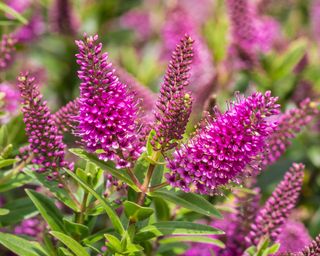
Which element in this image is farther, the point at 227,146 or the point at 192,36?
the point at 192,36

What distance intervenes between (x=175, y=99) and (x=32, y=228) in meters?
0.57

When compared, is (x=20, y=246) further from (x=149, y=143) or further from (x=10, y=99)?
(x=10, y=99)

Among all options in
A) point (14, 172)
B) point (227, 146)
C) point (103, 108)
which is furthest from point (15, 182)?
point (227, 146)

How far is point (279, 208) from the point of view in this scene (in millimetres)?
1280

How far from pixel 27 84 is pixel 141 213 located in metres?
0.31

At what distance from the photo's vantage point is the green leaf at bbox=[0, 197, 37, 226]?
1.31m

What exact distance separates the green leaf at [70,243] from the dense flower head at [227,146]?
0.21 m

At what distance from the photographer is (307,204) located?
2154 millimetres

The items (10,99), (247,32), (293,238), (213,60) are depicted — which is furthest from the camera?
(213,60)

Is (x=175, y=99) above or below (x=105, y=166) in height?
above

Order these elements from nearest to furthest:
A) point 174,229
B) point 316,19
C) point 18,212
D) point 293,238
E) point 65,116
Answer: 1. point 174,229
2. point 65,116
3. point 18,212
4. point 293,238
5. point 316,19

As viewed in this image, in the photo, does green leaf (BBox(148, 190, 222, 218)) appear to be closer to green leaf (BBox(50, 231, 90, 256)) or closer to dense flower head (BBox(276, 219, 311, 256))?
green leaf (BBox(50, 231, 90, 256))

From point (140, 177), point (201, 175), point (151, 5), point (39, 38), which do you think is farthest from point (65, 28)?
point (201, 175)

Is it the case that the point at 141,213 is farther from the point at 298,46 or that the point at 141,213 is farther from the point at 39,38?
the point at 39,38
